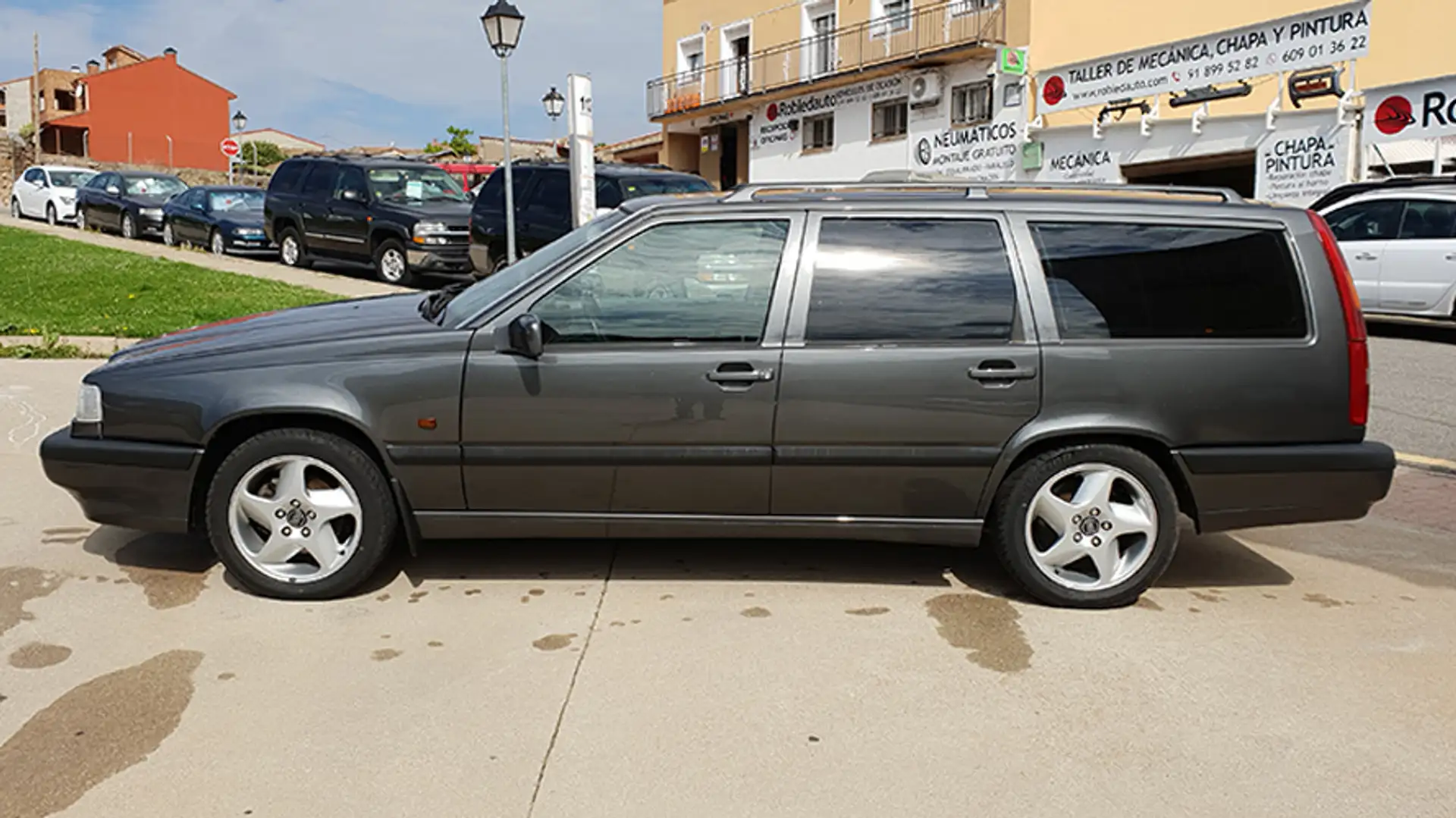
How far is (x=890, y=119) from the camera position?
103ft

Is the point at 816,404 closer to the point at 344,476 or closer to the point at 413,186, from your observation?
the point at 344,476

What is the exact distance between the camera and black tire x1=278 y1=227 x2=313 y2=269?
17.6 m

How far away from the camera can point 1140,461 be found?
4406 millimetres

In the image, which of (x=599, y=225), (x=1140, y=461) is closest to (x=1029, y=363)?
(x=1140, y=461)

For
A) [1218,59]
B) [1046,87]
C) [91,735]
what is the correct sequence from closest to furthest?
[91,735] < [1218,59] < [1046,87]

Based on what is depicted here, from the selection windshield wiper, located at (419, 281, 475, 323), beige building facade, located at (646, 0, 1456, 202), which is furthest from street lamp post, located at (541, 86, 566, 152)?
windshield wiper, located at (419, 281, 475, 323)

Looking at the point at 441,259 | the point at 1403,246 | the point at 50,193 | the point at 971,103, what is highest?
the point at 971,103

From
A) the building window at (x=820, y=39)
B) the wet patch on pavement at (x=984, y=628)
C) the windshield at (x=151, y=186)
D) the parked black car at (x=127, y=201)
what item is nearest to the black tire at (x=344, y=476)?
the wet patch on pavement at (x=984, y=628)

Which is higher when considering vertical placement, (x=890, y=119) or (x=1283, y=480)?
(x=890, y=119)

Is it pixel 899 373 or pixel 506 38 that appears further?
pixel 506 38

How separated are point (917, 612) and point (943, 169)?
26369 mm

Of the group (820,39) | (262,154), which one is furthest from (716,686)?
(262,154)

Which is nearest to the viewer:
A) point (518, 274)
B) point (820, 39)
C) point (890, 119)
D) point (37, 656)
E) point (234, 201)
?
point (37, 656)

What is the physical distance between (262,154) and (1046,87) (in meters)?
51.8
